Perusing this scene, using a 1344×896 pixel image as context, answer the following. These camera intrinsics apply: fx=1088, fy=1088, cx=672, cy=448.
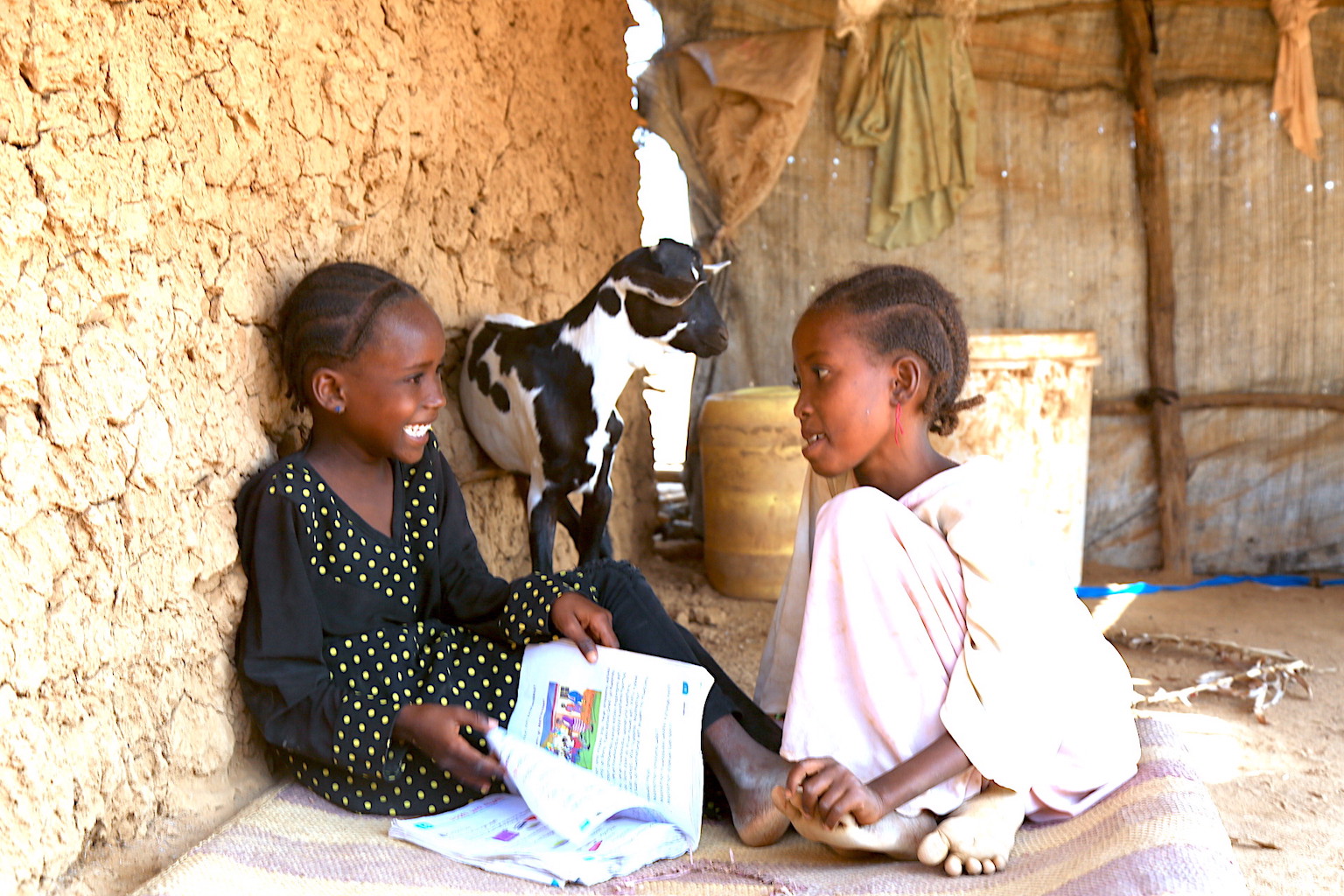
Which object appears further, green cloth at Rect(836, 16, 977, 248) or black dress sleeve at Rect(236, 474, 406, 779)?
green cloth at Rect(836, 16, 977, 248)

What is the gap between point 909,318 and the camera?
1.95 meters

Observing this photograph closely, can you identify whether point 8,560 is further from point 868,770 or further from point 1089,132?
point 1089,132

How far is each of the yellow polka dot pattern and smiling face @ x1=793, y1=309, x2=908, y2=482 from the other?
1.88ft

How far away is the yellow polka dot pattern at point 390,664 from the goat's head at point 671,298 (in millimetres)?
864

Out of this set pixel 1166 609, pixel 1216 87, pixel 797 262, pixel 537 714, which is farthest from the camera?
pixel 797 262

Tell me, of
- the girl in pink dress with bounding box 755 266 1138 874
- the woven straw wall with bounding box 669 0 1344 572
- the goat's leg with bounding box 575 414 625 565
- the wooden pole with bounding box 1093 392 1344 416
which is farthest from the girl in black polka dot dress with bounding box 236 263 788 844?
the wooden pole with bounding box 1093 392 1344 416

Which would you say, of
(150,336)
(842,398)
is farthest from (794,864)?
(150,336)

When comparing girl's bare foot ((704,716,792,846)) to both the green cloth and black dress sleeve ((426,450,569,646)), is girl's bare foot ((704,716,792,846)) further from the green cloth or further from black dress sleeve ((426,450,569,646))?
the green cloth

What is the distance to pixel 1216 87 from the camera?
4.96m

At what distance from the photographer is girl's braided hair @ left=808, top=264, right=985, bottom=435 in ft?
6.37

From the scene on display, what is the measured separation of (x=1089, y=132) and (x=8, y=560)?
490cm

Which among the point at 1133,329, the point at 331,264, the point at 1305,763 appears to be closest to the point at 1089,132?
the point at 1133,329

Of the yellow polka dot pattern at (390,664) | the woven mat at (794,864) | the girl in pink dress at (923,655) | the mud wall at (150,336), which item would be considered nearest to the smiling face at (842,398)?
the girl in pink dress at (923,655)

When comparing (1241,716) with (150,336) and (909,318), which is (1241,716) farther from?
(150,336)
